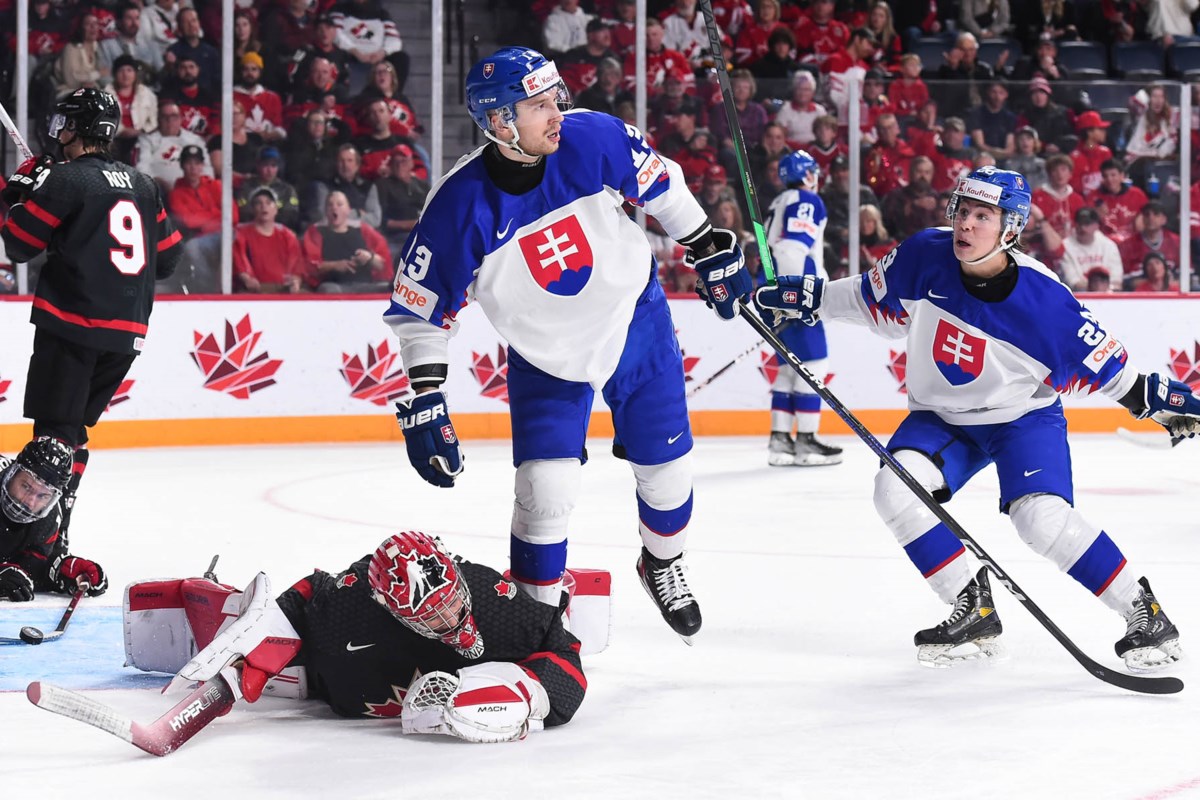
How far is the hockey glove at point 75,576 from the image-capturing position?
4.19m

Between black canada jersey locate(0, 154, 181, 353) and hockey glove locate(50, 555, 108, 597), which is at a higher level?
black canada jersey locate(0, 154, 181, 353)

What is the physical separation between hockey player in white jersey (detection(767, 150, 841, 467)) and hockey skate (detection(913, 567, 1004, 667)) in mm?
3599

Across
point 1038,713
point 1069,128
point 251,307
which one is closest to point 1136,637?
point 1038,713

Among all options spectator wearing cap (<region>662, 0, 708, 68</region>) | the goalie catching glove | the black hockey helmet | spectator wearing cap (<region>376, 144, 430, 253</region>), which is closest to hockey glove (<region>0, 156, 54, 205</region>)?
the black hockey helmet

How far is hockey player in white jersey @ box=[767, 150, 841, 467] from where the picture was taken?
7.18 m

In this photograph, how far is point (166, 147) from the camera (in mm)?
7699

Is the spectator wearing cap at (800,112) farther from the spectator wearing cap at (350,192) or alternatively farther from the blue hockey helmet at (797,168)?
the spectator wearing cap at (350,192)

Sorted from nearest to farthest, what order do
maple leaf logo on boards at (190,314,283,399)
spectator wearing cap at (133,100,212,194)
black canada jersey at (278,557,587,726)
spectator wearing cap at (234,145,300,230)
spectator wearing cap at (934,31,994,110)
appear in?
black canada jersey at (278,557,587,726) < maple leaf logo on boards at (190,314,283,399) < spectator wearing cap at (133,100,212,194) < spectator wearing cap at (234,145,300,230) < spectator wearing cap at (934,31,994,110)

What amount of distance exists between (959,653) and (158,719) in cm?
170

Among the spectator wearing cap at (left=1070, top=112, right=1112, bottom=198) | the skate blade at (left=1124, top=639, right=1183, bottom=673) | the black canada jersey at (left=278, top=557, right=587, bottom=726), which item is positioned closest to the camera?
the black canada jersey at (left=278, top=557, right=587, bottom=726)

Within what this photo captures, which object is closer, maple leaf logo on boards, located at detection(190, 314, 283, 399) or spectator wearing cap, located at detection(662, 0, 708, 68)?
maple leaf logo on boards, located at detection(190, 314, 283, 399)

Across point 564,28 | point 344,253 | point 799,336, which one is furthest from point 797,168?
point 344,253

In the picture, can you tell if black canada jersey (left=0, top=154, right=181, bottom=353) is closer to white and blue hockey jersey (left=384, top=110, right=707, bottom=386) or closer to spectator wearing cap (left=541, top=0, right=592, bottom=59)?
white and blue hockey jersey (left=384, top=110, right=707, bottom=386)

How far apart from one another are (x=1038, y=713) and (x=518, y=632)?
1004 millimetres
